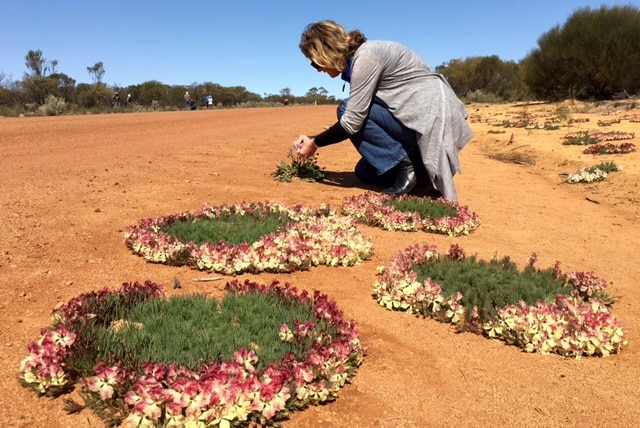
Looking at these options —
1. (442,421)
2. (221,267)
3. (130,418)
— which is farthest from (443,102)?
(130,418)

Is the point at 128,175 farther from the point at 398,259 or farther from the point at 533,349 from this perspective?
the point at 533,349

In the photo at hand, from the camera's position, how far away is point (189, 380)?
259 centimetres

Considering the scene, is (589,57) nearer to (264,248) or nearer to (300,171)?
(300,171)

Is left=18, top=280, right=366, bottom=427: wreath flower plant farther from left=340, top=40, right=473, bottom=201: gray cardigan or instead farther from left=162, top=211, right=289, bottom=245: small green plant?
left=340, top=40, right=473, bottom=201: gray cardigan

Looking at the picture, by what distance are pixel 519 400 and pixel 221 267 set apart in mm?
2455

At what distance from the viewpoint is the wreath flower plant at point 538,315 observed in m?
3.56

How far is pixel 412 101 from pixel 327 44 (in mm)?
1259

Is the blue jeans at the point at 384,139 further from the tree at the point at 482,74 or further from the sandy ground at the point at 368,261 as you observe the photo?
the tree at the point at 482,74

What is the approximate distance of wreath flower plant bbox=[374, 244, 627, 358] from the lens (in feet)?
11.7

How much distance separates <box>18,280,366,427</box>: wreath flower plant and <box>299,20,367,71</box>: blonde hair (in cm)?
421

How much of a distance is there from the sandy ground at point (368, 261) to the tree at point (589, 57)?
28.5 meters

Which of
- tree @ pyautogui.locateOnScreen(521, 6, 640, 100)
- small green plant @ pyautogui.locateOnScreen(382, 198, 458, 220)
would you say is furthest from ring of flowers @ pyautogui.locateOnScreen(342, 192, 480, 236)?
tree @ pyautogui.locateOnScreen(521, 6, 640, 100)

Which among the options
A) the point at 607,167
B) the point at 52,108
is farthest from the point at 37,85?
the point at 607,167

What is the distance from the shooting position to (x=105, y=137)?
44.0 ft
